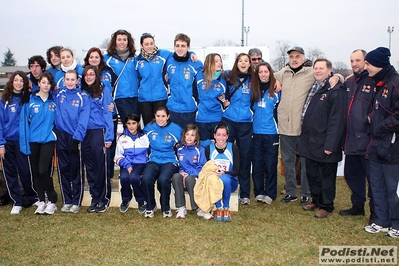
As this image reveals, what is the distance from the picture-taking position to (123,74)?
5.78 metres

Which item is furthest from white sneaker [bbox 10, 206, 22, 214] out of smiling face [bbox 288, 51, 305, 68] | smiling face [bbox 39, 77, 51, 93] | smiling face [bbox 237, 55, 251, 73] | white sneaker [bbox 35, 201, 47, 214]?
smiling face [bbox 288, 51, 305, 68]

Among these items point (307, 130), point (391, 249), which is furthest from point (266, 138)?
point (391, 249)

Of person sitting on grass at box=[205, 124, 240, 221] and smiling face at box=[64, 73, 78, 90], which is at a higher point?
smiling face at box=[64, 73, 78, 90]

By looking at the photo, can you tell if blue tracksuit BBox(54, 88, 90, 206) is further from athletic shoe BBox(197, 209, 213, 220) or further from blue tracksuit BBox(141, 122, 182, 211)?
athletic shoe BBox(197, 209, 213, 220)

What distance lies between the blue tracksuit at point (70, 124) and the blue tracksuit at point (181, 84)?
1.26 metres

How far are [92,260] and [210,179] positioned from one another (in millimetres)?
1862

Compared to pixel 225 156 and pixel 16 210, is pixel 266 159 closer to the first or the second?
pixel 225 156

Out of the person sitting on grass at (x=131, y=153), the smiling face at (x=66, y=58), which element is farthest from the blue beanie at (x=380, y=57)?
the smiling face at (x=66, y=58)

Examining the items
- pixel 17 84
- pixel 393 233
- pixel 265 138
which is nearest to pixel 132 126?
pixel 17 84

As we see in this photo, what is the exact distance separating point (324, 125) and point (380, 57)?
1130mm

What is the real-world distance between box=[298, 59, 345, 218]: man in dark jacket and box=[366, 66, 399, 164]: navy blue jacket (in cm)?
55

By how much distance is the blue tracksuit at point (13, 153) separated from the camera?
17.7 ft

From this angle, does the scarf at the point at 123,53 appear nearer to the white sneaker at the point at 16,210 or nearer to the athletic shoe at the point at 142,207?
the athletic shoe at the point at 142,207

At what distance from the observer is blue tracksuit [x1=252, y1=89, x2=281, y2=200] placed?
5.64m
